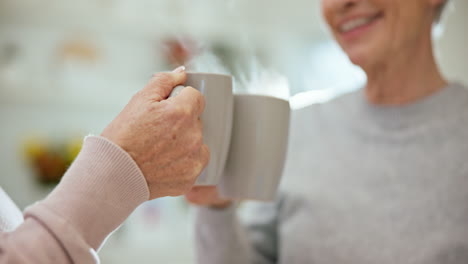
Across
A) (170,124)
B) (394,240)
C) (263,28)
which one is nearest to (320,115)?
(394,240)

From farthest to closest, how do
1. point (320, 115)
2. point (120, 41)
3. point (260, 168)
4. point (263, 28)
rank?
point (263, 28) → point (120, 41) → point (320, 115) → point (260, 168)

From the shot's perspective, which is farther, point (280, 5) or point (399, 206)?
point (280, 5)

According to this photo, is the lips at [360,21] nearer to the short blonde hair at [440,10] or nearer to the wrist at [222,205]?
the short blonde hair at [440,10]

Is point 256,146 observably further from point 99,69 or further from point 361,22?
point 99,69

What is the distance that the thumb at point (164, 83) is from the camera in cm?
49

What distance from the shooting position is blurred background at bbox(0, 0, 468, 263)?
6.73 ft

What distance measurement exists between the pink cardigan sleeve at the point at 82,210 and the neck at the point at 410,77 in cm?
65

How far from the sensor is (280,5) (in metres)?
2.55

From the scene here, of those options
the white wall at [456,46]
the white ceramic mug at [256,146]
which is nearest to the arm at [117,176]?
the white ceramic mug at [256,146]

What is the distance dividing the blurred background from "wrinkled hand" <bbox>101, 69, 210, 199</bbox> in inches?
52.4

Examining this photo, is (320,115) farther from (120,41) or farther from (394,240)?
(120,41)

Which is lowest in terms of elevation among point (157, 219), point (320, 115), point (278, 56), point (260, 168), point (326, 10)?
point (157, 219)

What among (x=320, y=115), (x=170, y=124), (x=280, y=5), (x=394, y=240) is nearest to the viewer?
(x=170, y=124)

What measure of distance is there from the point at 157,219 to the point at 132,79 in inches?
31.2
